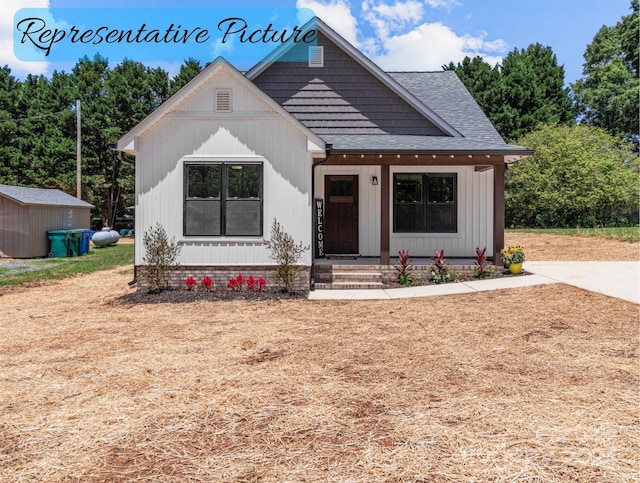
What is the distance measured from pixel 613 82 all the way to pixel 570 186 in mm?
20875

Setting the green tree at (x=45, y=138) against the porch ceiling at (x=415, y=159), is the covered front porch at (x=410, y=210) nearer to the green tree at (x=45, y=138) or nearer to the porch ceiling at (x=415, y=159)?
the porch ceiling at (x=415, y=159)

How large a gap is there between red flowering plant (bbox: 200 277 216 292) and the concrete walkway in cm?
216

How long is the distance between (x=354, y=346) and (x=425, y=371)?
1176 mm

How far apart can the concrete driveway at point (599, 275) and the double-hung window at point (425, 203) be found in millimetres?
2659

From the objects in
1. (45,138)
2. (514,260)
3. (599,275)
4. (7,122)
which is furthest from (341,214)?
(7,122)

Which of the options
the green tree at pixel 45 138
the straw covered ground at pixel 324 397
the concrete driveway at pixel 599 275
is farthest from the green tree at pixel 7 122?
the concrete driveway at pixel 599 275

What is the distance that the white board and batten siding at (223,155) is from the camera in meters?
9.38

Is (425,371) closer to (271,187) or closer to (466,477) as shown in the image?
(466,477)

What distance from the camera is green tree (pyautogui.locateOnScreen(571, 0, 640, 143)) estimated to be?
37.4m

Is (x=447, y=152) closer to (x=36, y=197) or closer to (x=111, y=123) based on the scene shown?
(x=36, y=197)

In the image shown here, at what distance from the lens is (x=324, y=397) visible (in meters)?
3.95

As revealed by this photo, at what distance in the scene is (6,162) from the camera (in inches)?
1373

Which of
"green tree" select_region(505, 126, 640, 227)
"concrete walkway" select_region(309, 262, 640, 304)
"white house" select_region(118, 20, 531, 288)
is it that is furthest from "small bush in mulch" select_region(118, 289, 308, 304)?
"green tree" select_region(505, 126, 640, 227)

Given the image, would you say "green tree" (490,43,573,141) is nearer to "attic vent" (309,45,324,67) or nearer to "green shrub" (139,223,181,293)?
"attic vent" (309,45,324,67)
